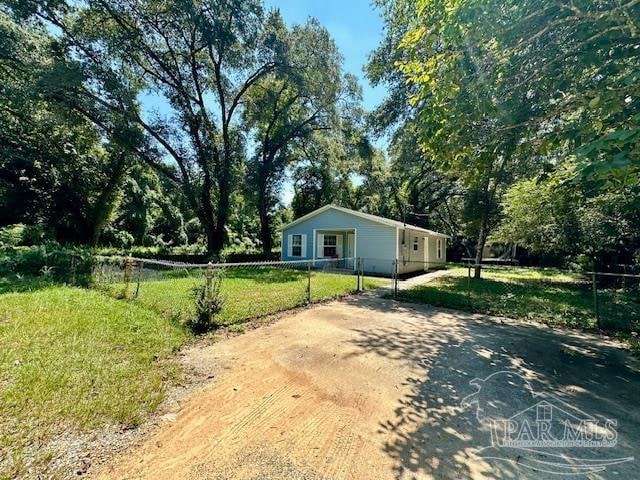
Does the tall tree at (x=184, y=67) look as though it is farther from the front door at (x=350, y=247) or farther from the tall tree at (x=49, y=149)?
the front door at (x=350, y=247)

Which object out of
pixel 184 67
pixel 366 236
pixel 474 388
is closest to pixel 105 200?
pixel 184 67

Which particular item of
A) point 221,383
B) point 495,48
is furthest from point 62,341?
point 495,48

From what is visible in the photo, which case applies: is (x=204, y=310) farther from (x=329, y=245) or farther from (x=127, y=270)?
(x=329, y=245)

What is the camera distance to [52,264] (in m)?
8.67

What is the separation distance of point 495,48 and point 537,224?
10.7 metres

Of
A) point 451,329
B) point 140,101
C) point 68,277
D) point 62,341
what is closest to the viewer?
point 62,341

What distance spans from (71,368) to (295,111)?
62.6ft

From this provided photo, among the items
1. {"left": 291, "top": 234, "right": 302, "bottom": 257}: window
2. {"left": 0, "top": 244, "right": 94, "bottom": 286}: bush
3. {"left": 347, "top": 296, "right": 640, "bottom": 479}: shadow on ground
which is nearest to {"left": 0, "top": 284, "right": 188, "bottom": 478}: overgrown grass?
{"left": 347, "top": 296, "right": 640, "bottom": 479}: shadow on ground

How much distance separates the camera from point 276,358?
4.01 metres

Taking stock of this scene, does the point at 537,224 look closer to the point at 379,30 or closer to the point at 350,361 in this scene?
the point at 379,30

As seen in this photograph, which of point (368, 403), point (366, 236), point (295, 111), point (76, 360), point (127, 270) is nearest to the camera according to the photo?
point (368, 403)

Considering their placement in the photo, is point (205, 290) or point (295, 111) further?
point (295, 111)

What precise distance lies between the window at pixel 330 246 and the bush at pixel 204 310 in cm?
1185

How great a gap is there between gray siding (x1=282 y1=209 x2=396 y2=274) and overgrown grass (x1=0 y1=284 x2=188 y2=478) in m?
10.8
